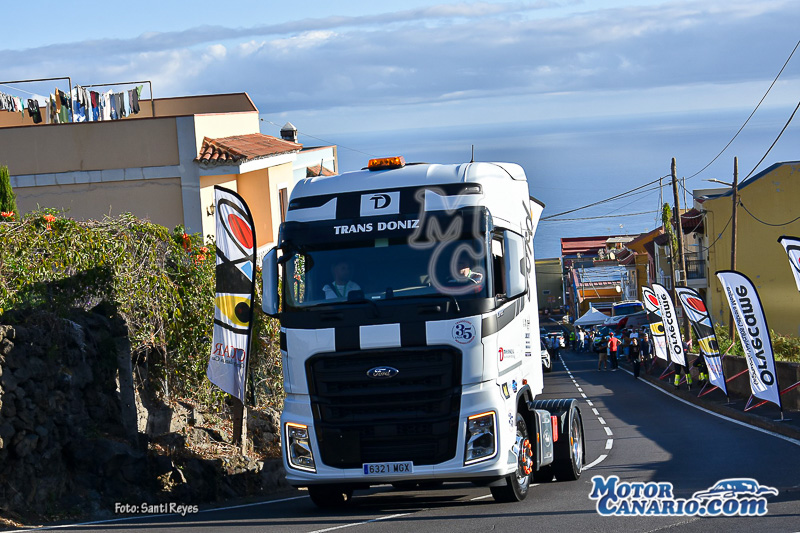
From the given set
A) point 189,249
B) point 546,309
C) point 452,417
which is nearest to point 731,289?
point 189,249

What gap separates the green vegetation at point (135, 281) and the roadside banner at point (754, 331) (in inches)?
424

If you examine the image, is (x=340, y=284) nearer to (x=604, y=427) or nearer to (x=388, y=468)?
(x=388, y=468)

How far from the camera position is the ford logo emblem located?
1007 centimetres

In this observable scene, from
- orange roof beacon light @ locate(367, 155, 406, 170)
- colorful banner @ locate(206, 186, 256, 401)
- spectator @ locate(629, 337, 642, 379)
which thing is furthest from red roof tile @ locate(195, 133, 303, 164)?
spectator @ locate(629, 337, 642, 379)

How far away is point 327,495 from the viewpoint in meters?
11.3

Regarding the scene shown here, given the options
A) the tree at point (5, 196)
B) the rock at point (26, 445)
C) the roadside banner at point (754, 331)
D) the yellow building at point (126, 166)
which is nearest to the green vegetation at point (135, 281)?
the tree at point (5, 196)

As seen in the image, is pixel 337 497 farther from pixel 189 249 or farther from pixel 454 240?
pixel 189 249

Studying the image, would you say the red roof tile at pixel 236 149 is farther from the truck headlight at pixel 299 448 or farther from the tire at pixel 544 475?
the truck headlight at pixel 299 448

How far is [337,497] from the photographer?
11.4m

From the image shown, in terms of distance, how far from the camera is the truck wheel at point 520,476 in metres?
10.7

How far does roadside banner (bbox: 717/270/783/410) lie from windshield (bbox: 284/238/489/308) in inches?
495

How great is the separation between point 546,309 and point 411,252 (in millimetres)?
107735

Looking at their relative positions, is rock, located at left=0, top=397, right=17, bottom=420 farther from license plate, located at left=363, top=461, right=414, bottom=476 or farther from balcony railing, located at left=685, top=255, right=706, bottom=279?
balcony railing, located at left=685, top=255, right=706, bottom=279

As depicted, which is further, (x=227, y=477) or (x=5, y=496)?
(x=227, y=477)
